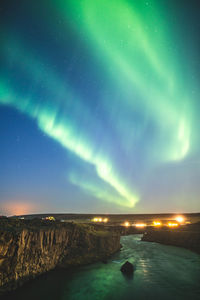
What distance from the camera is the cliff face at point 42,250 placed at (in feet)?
58.9

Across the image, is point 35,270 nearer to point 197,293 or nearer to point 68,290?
point 68,290

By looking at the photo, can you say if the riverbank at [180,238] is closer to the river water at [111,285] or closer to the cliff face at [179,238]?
the cliff face at [179,238]

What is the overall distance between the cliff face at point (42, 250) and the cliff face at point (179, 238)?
30.7 meters

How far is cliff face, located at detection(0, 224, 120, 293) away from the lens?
17.9 metres

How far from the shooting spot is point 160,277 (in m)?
26.8

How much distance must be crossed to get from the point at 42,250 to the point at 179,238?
52698 millimetres

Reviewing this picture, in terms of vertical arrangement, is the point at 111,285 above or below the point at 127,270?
below

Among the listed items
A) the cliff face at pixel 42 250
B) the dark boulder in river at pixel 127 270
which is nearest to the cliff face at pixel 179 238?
the dark boulder in river at pixel 127 270

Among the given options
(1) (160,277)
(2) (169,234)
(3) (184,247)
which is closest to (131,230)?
(2) (169,234)

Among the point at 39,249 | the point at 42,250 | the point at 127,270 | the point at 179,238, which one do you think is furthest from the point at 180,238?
the point at 39,249

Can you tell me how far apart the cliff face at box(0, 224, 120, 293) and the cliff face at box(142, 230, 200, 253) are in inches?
1209

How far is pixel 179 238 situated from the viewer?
2215 inches

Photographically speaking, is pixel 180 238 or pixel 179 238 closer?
pixel 180 238

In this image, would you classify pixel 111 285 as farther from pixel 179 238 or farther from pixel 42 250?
pixel 179 238
